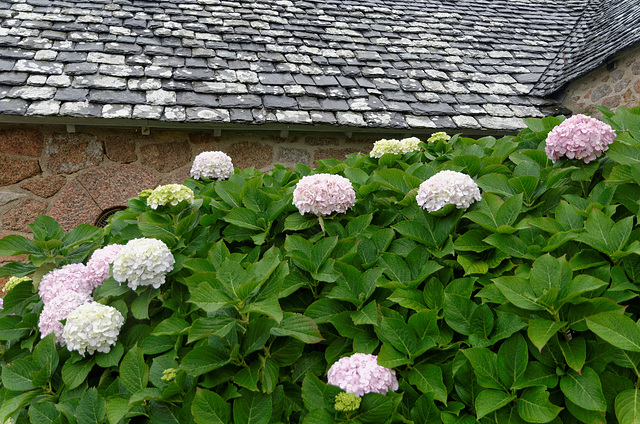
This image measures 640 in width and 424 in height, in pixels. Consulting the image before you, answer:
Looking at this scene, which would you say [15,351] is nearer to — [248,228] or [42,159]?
[248,228]

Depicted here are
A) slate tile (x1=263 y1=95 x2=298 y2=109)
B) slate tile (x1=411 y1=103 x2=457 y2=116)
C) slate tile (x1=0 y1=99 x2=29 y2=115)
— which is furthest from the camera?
slate tile (x1=411 y1=103 x2=457 y2=116)

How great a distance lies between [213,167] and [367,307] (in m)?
1.09

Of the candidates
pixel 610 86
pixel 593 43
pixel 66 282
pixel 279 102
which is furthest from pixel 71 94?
pixel 593 43

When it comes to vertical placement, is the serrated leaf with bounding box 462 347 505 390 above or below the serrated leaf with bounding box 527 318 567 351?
below

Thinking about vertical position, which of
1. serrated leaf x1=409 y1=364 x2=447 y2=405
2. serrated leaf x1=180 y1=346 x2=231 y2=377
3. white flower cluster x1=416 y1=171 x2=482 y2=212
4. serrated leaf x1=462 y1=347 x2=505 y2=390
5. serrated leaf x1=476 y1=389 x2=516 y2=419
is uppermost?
white flower cluster x1=416 y1=171 x2=482 y2=212

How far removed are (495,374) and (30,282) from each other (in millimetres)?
1553

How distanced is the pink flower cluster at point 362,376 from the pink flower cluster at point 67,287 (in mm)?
808

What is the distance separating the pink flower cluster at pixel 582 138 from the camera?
4.00 feet

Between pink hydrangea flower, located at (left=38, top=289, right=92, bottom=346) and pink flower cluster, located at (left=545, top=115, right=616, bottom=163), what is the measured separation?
1.52 m

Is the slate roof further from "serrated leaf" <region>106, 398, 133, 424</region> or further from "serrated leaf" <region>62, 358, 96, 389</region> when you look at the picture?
"serrated leaf" <region>106, 398, 133, 424</region>

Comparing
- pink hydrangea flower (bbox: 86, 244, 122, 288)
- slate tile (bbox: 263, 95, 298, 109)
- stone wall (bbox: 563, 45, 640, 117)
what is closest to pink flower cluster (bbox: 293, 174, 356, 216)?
pink hydrangea flower (bbox: 86, 244, 122, 288)

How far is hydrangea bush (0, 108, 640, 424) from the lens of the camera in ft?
2.81

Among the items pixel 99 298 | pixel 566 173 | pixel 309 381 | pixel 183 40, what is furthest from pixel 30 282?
pixel 183 40

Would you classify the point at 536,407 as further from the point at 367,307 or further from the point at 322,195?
the point at 322,195
